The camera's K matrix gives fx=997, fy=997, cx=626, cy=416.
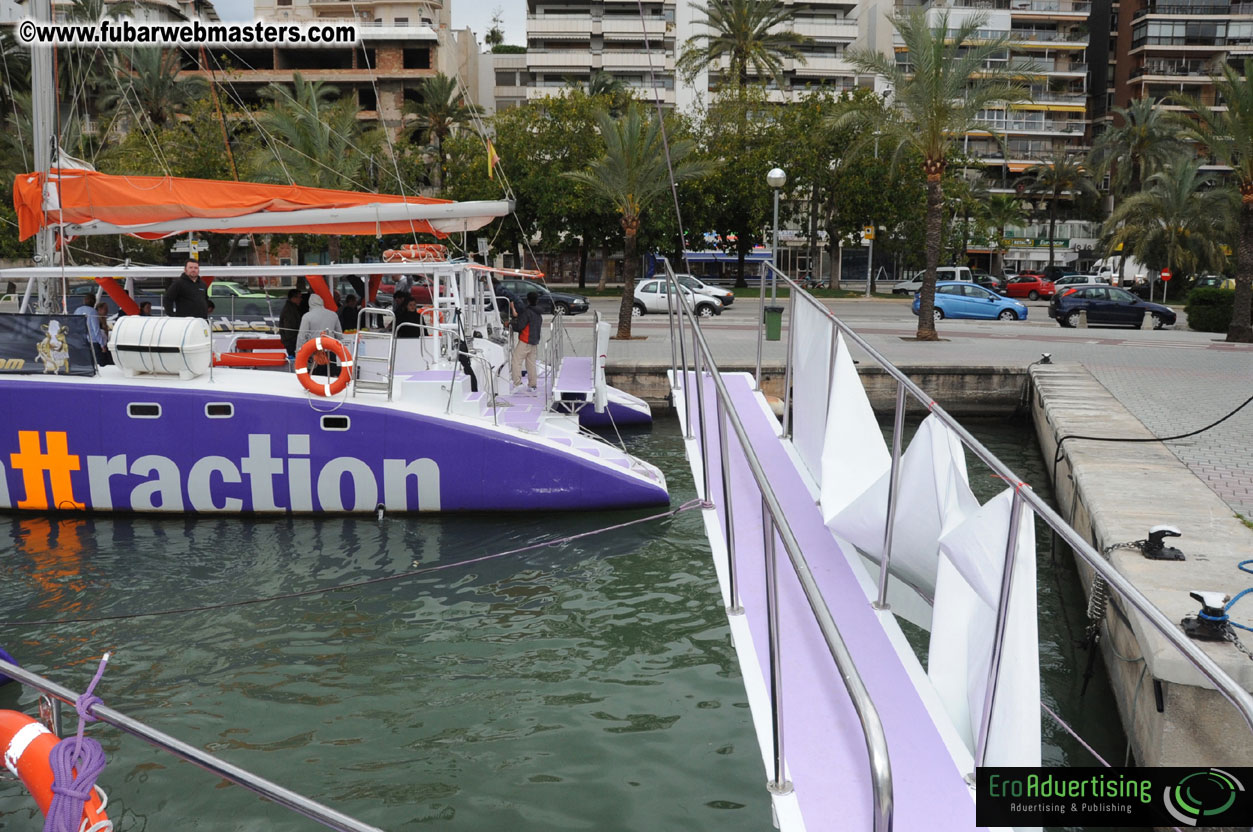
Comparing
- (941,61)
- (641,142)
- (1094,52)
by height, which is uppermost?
(1094,52)

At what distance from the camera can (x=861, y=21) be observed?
72.4 metres

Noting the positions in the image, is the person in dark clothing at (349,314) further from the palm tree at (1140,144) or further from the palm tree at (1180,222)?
the palm tree at (1140,144)

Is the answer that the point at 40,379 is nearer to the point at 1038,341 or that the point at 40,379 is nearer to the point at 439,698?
the point at 439,698

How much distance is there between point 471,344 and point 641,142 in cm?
1181

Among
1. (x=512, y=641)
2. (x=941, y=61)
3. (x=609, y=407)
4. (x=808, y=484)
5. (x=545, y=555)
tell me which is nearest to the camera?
(x=808, y=484)

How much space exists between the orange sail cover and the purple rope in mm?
8724

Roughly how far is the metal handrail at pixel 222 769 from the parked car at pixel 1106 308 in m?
32.0

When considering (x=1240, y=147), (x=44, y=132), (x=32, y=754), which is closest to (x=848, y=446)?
(x=32, y=754)

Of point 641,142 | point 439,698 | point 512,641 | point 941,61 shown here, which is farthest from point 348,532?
point 941,61

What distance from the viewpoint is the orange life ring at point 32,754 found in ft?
13.3

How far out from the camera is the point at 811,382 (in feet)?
21.8

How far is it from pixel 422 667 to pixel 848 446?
3908 millimetres

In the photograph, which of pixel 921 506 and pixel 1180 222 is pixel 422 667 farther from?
pixel 1180 222

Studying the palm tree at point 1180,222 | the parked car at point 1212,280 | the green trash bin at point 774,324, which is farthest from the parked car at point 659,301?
the parked car at point 1212,280
